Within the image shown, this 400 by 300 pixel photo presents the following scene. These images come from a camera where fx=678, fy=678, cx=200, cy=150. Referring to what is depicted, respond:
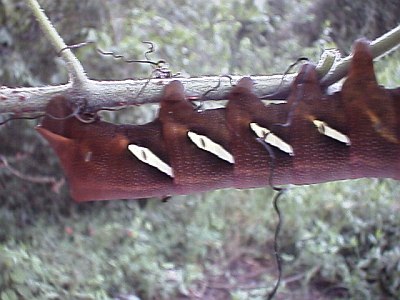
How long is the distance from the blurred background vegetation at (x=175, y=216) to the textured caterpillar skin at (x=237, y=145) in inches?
46.4

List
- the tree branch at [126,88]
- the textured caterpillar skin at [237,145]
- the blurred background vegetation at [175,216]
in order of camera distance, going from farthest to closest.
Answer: the blurred background vegetation at [175,216]
the textured caterpillar skin at [237,145]
the tree branch at [126,88]

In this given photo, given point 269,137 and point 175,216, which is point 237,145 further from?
point 175,216

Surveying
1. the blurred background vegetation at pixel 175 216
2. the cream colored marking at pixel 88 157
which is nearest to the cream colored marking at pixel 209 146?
the cream colored marking at pixel 88 157

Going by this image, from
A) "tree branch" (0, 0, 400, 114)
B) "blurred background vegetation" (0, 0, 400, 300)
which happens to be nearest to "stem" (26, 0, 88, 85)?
"tree branch" (0, 0, 400, 114)

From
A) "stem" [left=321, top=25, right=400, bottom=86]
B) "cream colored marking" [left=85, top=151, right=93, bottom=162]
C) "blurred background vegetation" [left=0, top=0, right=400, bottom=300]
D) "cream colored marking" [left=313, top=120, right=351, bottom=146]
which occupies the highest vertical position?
"stem" [left=321, top=25, right=400, bottom=86]

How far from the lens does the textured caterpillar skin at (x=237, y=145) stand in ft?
2.23

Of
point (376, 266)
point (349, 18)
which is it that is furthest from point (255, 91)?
point (349, 18)

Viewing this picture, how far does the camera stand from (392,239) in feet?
8.13

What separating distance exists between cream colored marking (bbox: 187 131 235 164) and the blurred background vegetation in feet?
4.04

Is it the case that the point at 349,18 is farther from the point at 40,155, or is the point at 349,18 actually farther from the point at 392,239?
the point at 40,155

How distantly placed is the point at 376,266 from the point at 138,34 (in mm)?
1166

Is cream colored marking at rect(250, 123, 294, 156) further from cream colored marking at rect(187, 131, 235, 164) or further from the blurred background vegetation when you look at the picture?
the blurred background vegetation

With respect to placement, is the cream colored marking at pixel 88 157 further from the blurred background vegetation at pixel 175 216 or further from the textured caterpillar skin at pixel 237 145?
the blurred background vegetation at pixel 175 216

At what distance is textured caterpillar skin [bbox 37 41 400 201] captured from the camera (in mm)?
679
